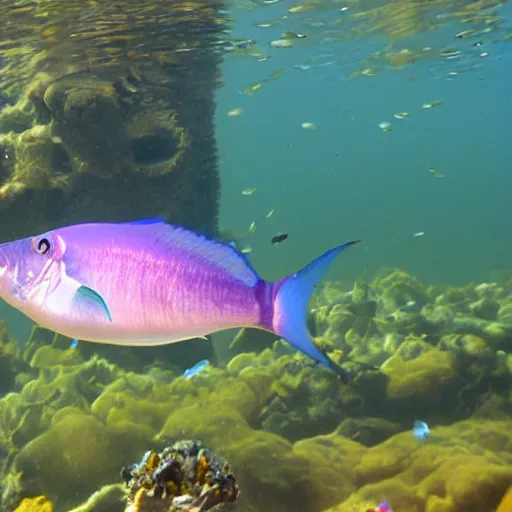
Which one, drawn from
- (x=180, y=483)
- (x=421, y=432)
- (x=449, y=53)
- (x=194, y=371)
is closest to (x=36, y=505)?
(x=180, y=483)

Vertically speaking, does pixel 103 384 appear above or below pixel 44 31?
below

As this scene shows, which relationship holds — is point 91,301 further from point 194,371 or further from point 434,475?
point 194,371

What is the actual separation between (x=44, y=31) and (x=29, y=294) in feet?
45.8

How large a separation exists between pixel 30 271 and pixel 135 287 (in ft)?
1.02

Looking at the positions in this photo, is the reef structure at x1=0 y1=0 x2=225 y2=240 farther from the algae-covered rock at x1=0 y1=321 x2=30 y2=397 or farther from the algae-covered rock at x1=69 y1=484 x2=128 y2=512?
the algae-covered rock at x1=69 y1=484 x2=128 y2=512

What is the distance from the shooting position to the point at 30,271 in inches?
58.6

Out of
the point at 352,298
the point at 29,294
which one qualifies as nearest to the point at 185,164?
the point at 352,298

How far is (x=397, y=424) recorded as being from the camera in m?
5.91

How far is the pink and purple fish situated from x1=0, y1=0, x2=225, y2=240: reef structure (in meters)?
8.83

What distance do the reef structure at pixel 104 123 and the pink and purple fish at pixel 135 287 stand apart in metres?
8.83

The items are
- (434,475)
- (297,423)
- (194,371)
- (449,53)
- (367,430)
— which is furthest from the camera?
(449,53)

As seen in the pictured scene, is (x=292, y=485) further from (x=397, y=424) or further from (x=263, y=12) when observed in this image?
(x=263, y=12)

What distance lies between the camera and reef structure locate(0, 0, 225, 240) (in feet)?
34.0

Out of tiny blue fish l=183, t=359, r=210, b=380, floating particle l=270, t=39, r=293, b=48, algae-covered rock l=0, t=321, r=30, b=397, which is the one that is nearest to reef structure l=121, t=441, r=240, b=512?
tiny blue fish l=183, t=359, r=210, b=380
